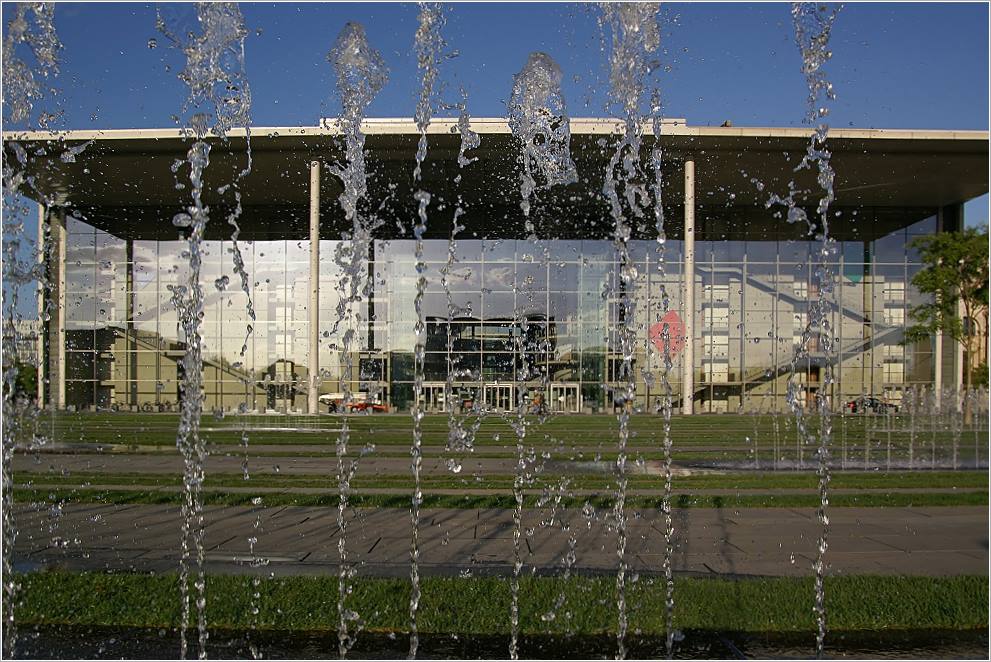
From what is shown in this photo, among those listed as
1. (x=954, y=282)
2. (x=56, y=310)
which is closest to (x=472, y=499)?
(x=954, y=282)

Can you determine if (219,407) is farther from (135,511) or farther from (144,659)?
(144,659)

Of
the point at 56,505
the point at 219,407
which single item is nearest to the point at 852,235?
the point at 219,407

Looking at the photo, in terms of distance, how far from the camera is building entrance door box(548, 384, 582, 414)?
33.7 metres

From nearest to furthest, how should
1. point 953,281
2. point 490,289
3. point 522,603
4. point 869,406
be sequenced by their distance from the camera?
point 522,603, point 953,281, point 490,289, point 869,406

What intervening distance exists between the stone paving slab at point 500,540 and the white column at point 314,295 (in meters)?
22.8

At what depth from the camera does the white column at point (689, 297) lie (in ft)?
98.5

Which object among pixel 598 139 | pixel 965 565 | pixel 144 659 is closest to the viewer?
pixel 144 659

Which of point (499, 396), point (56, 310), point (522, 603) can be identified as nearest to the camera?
point (522, 603)

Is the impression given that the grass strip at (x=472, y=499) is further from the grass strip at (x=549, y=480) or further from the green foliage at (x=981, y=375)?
the green foliage at (x=981, y=375)

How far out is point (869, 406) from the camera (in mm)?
33906

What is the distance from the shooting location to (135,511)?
779cm

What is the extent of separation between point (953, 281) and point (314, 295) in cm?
2360

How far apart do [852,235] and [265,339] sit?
1043 inches

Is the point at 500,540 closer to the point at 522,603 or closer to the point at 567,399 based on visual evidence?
the point at 522,603
